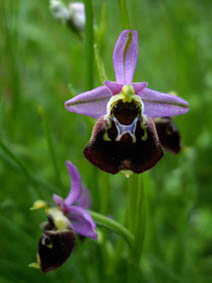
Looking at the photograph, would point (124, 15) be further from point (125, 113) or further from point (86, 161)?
point (86, 161)

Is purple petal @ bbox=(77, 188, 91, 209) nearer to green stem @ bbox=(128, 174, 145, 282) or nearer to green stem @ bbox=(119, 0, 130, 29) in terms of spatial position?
green stem @ bbox=(128, 174, 145, 282)

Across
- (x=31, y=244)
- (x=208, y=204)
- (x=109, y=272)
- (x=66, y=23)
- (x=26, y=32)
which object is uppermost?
(x=66, y=23)

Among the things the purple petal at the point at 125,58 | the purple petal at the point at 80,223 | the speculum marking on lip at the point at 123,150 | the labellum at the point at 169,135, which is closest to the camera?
the speculum marking on lip at the point at 123,150

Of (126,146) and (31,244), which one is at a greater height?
(126,146)

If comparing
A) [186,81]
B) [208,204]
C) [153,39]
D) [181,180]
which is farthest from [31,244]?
[153,39]

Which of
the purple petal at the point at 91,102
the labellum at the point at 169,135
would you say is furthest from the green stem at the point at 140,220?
the labellum at the point at 169,135

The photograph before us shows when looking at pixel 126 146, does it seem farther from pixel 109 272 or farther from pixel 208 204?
pixel 208 204

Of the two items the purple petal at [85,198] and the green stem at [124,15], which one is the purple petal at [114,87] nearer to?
the green stem at [124,15]
